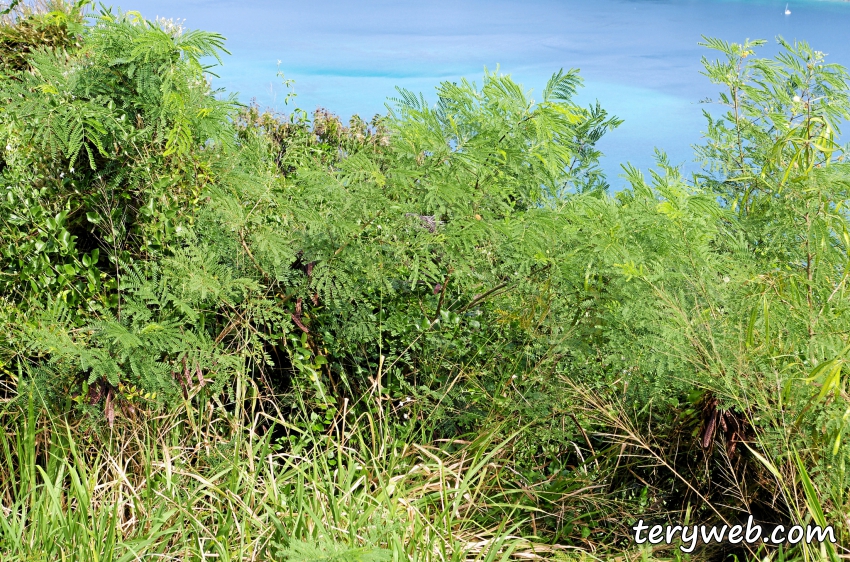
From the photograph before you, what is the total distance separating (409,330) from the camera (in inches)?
128

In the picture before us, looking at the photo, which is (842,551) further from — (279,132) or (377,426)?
(279,132)

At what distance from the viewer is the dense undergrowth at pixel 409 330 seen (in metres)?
2.55

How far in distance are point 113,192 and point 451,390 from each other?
154 centimetres

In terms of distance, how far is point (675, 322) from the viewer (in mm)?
2625

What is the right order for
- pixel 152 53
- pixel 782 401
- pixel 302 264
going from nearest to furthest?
pixel 782 401 → pixel 152 53 → pixel 302 264

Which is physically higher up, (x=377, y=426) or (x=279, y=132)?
(x=279, y=132)

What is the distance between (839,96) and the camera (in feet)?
10.7

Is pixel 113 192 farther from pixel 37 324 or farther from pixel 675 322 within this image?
pixel 675 322

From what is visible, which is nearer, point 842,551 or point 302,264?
point 842,551

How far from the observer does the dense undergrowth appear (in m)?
2.55

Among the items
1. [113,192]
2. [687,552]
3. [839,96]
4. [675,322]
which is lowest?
[687,552]

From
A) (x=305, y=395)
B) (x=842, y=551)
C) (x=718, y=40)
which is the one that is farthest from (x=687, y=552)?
(x=718, y=40)

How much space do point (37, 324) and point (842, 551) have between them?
2.95 m

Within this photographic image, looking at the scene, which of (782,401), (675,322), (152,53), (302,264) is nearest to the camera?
(782,401)
